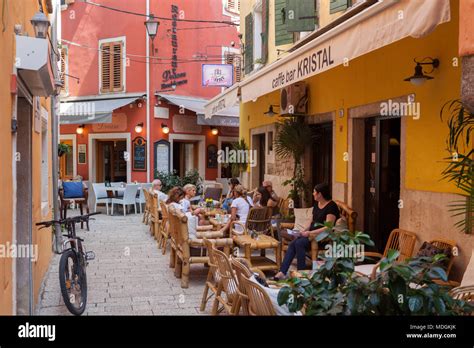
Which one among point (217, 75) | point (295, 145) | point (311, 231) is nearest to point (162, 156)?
point (217, 75)

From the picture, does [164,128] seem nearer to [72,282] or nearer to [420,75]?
[72,282]

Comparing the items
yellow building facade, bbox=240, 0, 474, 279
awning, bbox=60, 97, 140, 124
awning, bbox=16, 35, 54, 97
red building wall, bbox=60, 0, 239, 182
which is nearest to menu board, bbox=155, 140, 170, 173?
red building wall, bbox=60, 0, 239, 182

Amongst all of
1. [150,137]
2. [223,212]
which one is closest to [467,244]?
[223,212]

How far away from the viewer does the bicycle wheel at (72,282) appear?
17.8 feet

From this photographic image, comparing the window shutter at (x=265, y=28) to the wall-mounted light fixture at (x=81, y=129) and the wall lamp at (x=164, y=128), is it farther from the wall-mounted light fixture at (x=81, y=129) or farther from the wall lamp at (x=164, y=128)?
the wall-mounted light fixture at (x=81, y=129)

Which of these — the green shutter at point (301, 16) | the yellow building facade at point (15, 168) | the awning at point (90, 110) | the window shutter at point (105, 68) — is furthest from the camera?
the window shutter at point (105, 68)

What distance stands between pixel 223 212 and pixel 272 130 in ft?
11.0

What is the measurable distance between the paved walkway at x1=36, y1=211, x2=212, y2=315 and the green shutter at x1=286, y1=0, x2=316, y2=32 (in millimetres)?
5004

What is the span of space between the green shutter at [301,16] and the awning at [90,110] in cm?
920

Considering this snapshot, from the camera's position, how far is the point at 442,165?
19.1 feet

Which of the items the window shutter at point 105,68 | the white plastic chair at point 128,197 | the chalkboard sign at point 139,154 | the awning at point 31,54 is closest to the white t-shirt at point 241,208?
the awning at point 31,54

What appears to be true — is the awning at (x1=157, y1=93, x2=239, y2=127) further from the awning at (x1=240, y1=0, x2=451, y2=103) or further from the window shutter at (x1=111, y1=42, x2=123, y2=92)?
the awning at (x1=240, y1=0, x2=451, y2=103)

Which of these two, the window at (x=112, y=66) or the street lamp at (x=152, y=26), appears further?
the window at (x=112, y=66)

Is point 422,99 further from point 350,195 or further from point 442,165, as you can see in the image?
point 350,195
